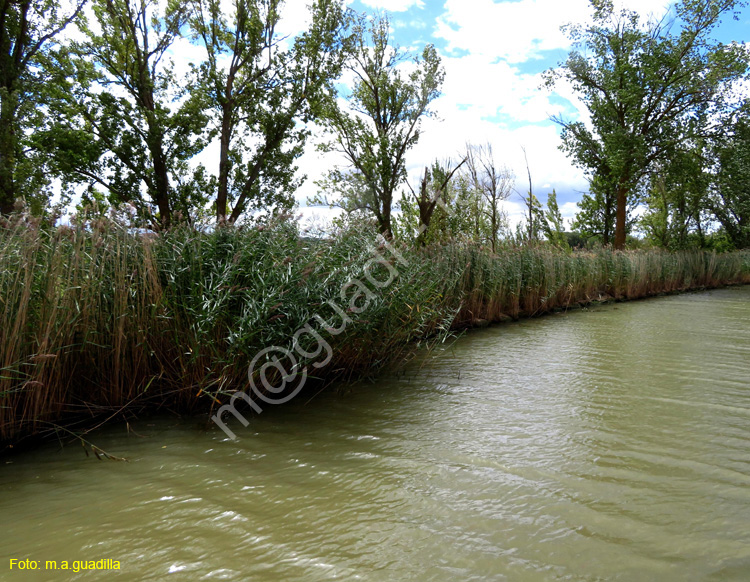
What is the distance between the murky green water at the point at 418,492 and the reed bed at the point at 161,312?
288mm

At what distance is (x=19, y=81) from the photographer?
9250 millimetres

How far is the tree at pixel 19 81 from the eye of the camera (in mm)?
8758

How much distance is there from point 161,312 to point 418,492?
204 centimetres

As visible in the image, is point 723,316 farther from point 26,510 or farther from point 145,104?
point 145,104

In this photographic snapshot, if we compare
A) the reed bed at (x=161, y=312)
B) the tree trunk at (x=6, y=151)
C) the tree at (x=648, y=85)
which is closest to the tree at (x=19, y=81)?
the tree trunk at (x=6, y=151)

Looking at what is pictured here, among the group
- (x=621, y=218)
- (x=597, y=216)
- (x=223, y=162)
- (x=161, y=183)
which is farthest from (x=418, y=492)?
(x=597, y=216)

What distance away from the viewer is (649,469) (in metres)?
2.21

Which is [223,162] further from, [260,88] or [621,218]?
[621,218]

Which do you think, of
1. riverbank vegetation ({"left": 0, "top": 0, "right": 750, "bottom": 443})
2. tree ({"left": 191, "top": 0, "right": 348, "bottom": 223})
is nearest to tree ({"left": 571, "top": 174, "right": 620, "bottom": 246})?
riverbank vegetation ({"left": 0, "top": 0, "right": 750, "bottom": 443})

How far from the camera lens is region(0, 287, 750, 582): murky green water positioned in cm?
158

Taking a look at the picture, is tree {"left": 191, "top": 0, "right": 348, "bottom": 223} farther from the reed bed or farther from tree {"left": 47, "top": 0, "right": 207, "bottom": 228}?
the reed bed

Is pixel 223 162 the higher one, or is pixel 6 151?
pixel 223 162

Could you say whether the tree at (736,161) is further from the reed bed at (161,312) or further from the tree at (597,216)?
the reed bed at (161,312)

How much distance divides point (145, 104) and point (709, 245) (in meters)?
24.9
